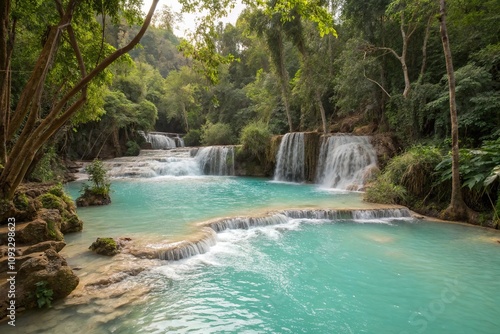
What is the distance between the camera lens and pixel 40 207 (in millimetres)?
6172

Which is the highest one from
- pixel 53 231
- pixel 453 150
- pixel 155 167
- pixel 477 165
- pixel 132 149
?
pixel 132 149

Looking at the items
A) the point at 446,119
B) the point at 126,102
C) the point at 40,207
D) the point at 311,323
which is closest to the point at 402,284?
the point at 311,323

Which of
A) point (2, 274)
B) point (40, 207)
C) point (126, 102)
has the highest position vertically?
point (126, 102)

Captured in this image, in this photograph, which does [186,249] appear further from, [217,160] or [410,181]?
[217,160]

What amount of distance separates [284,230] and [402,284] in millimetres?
3302

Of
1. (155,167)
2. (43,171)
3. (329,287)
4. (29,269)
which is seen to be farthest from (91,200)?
(155,167)

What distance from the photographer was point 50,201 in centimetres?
676

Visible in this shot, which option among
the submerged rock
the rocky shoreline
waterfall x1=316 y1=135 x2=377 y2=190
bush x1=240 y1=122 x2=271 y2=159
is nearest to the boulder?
the rocky shoreline

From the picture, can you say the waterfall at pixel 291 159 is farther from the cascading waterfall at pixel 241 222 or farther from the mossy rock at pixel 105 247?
the mossy rock at pixel 105 247

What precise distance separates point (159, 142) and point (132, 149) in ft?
12.3

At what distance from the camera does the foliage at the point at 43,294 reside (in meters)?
3.75

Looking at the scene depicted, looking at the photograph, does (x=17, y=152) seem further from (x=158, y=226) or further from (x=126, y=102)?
(x=126, y=102)

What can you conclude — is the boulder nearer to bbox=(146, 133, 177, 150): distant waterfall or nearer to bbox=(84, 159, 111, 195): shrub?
bbox=(84, 159, 111, 195): shrub

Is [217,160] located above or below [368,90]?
below
